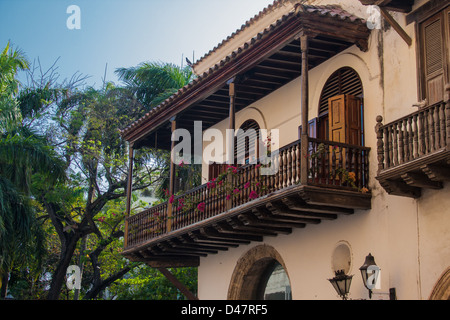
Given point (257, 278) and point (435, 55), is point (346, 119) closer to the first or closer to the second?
point (435, 55)

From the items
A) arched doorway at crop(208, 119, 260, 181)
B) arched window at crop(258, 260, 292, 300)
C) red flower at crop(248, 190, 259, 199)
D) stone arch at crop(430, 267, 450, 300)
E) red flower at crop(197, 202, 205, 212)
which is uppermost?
arched doorway at crop(208, 119, 260, 181)

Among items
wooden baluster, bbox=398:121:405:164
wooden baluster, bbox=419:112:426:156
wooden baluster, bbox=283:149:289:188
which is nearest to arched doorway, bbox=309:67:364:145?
wooden baluster, bbox=283:149:289:188

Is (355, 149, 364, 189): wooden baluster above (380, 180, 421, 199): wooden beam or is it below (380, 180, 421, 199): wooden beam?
above

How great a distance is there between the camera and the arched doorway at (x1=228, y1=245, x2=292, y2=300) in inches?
614

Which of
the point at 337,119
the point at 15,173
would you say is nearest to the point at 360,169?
the point at 337,119

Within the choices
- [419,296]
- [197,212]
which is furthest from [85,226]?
[419,296]

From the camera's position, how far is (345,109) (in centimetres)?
1292

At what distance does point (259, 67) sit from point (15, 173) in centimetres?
747

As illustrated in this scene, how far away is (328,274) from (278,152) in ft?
8.08

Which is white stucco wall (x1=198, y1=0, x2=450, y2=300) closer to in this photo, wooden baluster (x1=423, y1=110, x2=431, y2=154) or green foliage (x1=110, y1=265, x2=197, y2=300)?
wooden baluster (x1=423, y1=110, x2=431, y2=154)

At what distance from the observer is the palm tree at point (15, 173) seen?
17.8m

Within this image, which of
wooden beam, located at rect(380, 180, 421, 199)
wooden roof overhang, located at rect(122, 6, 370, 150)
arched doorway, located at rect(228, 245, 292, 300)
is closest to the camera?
wooden beam, located at rect(380, 180, 421, 199)

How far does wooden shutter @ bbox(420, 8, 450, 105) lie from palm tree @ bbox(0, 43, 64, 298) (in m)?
10.4

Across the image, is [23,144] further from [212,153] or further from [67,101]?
[67,101]
